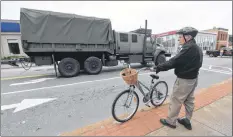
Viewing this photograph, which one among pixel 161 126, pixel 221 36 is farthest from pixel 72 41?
pixel 221 36

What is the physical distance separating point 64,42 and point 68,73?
1654mm

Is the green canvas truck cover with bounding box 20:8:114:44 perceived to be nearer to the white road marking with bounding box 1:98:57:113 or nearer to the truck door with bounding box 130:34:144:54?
the truck door with bounding box 130:34:144:54

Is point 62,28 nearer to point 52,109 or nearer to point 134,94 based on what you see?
point 52,109

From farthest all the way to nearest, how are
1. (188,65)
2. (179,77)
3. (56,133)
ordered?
1. (56,133)
2. (179,77)
3. (188,65)

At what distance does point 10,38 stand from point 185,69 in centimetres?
2233

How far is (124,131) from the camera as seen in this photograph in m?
2.46

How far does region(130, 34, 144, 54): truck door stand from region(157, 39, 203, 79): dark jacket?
7140 millimetres

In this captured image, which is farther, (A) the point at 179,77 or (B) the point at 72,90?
(B) the point at 72,90

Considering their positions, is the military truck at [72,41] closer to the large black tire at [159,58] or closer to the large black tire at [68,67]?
the large black tire at [68,67]

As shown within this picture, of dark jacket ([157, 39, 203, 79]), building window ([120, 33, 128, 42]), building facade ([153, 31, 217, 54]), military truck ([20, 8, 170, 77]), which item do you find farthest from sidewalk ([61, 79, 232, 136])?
building facade ([153, 31, 217, 54])

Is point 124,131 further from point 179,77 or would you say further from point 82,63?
point 82,63

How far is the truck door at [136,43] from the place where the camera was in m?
9.27

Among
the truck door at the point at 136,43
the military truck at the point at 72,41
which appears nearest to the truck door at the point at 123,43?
the military truck at the point at 72,41

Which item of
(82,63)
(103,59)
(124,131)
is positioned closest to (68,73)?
(82,63)
